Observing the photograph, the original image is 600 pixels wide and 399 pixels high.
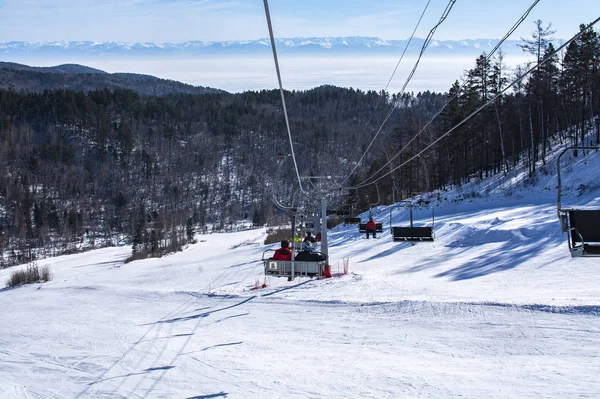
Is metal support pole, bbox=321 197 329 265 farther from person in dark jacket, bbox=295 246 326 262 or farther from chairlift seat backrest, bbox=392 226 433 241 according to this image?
person in dark jacket, bbox=295 246 326 262

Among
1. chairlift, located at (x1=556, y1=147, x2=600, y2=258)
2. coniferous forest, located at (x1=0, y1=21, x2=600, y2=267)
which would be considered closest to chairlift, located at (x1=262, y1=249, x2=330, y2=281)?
chairlift, located at (x1=556, y1=147, x2=600, y2=258)

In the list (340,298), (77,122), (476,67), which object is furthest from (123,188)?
(340,298)

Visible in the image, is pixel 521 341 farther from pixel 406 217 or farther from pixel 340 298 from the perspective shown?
pixel 406 217

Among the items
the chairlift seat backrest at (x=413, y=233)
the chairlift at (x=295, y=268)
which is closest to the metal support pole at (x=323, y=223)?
the chairlift seat backrest at (x=413, y=233)

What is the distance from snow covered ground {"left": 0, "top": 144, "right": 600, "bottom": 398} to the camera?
12.6 m

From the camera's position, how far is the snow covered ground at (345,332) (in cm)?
1260

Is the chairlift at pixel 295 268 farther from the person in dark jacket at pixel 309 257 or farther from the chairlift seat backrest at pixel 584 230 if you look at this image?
the chairlift seat backrest at pixel 584 230

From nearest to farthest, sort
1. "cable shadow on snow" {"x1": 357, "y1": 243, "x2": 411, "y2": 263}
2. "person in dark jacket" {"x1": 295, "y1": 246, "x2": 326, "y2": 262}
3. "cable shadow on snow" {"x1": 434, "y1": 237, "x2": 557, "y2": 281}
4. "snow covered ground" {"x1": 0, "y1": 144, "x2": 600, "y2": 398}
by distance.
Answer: "snow covered ground" {"x1": 0, "y1": 144, "x2": 600, "y2": 398}, "person in dark jacket" {"x1": 295, "y1": 246, "x2": 326, "y2": 262}, "cable shadow on snow" {"x1": 434, "y1": 237, "x2": 557, "y2": 281}, "cable shadow on snow" {"x1": 357, "y1": 243, "x2": 411, "y2": 263}

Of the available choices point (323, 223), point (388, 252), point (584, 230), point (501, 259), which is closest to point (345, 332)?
point (323, 223)

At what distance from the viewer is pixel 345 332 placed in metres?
17.0

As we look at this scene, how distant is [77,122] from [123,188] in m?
38.8

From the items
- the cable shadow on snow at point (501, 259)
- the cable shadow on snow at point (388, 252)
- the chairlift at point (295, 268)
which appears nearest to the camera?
the chairlift at point (295, 268)

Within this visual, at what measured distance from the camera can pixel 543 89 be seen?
149 feet

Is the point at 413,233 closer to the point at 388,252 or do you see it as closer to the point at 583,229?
the point at 388,252
